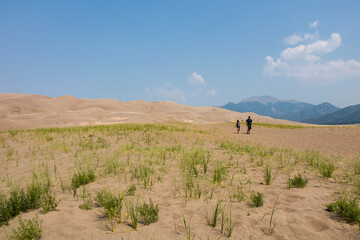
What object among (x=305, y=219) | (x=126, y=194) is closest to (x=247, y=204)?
(x=305, y=219)

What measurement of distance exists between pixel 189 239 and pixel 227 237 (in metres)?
0.70

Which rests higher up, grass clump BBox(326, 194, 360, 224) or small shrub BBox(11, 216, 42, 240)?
grass clump BBox(326, 194, 360, 224)

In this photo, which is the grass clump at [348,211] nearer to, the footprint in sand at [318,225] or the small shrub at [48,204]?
the footprint in sand at [318,225]

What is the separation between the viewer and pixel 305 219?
389 centimetres

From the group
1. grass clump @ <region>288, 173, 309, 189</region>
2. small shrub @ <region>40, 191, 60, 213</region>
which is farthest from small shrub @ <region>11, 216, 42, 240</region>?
grass clump @ <region>288, 173, 309, 189</region>

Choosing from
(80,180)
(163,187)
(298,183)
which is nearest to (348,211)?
(298,183)

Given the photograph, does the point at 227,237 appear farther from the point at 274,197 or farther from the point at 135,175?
the point at 135,175

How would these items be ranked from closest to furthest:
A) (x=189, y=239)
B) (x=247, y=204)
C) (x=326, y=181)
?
1. (x=189, y=239)
2. (x=247, y=204)
3. (x=326, y=181)

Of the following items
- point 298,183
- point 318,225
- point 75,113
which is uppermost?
point 75,113

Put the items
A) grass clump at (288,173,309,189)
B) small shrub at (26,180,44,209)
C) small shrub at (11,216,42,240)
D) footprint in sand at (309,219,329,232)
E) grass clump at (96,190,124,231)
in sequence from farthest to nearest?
grass clump at (288,173,309,189) < small shrub at (26,180,44,209) < grass clump at (96,190,124,231) < footprint in sand at (309,219,329,232) < small shrub at (11,216,42,240)

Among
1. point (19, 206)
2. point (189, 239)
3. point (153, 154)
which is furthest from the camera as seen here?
point (153, 154)

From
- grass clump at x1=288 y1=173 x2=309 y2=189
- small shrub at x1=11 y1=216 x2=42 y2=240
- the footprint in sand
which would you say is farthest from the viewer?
grass clump at x1=288 y1=173 x2=309 y2=189

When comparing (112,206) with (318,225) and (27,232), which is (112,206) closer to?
(27,232)

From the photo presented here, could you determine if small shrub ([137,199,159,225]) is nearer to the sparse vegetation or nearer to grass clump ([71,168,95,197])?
the sparse vegetation
